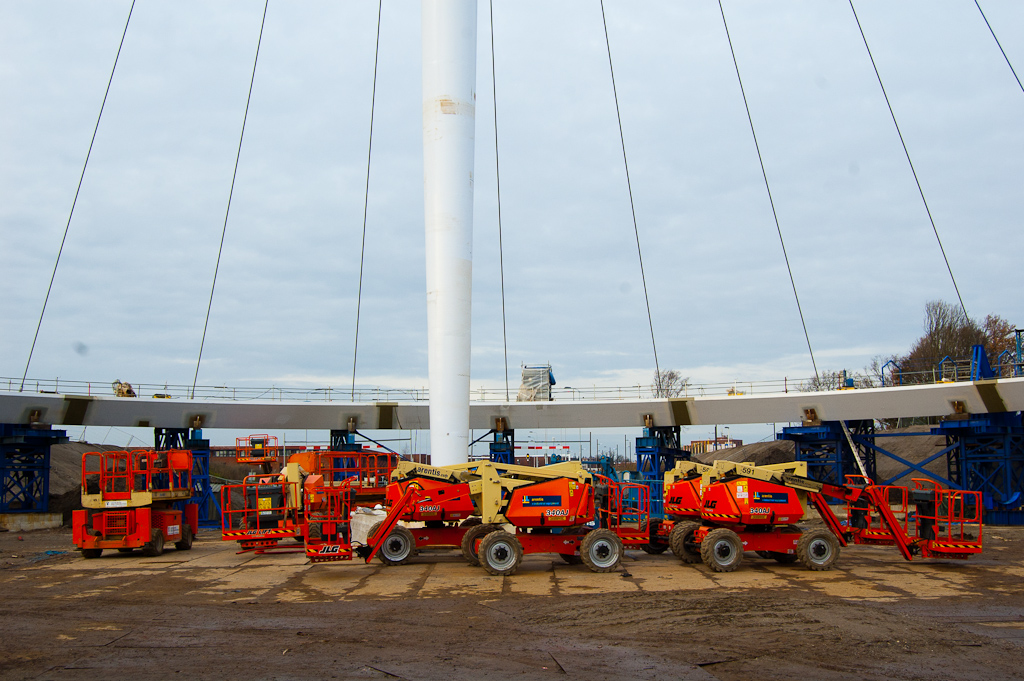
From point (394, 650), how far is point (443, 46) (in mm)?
21907

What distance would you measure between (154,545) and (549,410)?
65.0 feet

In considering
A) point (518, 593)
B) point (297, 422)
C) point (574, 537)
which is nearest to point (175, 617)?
point (518, 593)

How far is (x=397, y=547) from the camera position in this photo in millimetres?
17641

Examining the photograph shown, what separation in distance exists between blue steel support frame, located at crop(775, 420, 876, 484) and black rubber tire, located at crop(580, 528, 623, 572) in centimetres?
1920

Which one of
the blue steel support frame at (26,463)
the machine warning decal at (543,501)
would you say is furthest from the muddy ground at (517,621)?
the blue steel support frame at (26,463)

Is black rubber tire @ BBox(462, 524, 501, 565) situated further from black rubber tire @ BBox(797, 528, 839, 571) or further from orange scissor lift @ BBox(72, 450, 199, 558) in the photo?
orange scissor lift @ BBox(72, 450, 199, 558)

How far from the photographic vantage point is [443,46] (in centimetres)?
2648

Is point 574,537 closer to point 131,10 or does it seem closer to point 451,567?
point 451,567

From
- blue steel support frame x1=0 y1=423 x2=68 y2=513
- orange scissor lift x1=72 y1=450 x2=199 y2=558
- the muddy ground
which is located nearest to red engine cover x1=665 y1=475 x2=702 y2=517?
the muddy ground

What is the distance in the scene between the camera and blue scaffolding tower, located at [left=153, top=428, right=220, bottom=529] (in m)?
33.3

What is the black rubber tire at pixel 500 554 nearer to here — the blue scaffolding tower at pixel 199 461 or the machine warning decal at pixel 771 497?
the machine warning decal at pixel 771 497

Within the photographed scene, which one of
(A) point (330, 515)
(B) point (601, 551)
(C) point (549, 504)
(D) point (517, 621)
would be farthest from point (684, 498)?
(A) point (330, 515)

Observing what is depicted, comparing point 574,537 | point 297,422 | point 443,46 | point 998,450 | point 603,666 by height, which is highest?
point 443,46

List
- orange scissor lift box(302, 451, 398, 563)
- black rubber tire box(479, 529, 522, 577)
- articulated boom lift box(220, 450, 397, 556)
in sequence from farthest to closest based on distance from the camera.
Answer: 1. articulated boom lift box(220, 450, 397, 556)
2. orange scissor lift box(302, 451, 398, 563)
3. black rubber tire box(479, 529, 522, 577)
